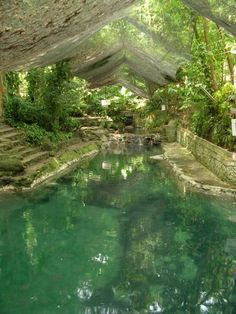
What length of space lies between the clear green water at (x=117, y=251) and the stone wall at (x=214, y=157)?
0.99 meters

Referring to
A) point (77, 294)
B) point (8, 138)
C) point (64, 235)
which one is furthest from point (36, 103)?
point (77, 294)

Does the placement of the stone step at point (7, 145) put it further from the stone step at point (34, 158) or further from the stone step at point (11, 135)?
the stone step at point (34, 158)

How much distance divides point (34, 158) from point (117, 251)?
654 cm

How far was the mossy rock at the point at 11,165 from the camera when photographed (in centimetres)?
1035

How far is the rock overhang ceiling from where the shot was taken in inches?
126

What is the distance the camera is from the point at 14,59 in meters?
4.13

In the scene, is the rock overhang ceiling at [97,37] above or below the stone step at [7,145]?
above

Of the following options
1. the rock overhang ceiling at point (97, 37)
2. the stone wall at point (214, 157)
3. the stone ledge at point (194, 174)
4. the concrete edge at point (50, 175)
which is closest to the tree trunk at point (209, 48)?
the rock overhang ceiling at point (97, 37)

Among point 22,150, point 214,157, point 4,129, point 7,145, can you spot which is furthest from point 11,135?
point 214,157

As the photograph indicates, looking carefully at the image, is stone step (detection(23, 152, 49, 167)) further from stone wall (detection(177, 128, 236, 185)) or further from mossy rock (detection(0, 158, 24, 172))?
stone wall (detection(177, 128, 236, 185))

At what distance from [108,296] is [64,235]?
8.21 feet

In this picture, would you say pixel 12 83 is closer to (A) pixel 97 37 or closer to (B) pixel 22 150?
(B) pixel 22 150

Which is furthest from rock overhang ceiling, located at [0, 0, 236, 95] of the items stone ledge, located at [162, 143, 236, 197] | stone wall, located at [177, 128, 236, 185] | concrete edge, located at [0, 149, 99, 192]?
concrete edge, located at [0, 149, 99, 192]

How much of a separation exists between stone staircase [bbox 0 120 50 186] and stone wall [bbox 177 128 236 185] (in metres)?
5.07
